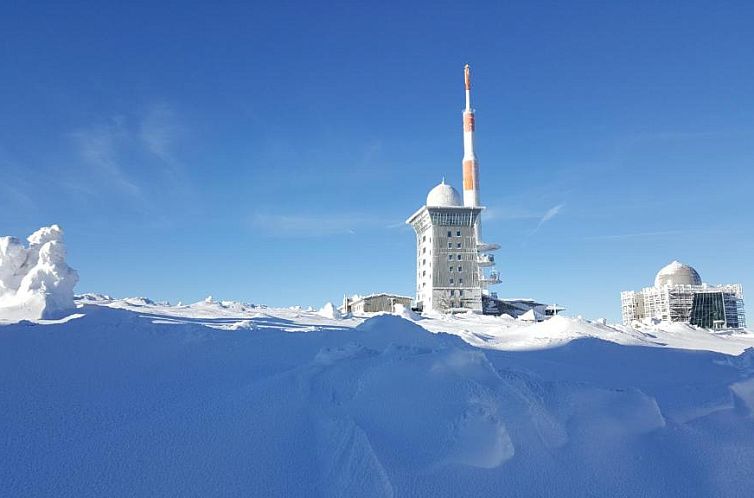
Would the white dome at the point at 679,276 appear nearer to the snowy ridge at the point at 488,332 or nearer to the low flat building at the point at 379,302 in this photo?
the snowy ridge at the point at 488,332

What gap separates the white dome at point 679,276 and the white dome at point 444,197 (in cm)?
2382

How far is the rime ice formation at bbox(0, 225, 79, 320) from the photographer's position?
764 inches

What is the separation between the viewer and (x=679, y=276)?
62375 millimetres

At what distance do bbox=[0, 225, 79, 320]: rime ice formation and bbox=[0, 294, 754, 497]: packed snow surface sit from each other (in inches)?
327

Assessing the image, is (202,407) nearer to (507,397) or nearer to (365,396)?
(365,396)

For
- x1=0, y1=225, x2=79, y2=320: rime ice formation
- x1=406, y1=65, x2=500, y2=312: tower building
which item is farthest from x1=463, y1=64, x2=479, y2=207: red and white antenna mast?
x1=0, y1=225, x2=79, y2=320: rime ice formation

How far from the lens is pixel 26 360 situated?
10.2 metres

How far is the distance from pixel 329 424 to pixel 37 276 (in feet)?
54.3

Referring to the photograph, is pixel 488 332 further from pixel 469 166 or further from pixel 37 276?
pixel 469 166

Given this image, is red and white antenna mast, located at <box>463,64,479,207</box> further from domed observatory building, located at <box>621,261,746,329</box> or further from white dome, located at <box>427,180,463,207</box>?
domed observatory building, located at <box>621,261,746,329</box>

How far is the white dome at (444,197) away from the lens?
62750 mm

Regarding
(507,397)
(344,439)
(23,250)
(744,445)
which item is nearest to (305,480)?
(344,439)

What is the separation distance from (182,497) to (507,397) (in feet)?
17.5

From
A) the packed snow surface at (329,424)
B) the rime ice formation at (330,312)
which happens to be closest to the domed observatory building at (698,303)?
the rime ice formation at (330,312)
